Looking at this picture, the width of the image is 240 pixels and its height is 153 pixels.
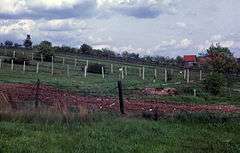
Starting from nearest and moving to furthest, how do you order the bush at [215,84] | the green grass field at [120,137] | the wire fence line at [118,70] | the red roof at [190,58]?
the green grass field at [120,137], the bush at [215,84], the wire fence line at [118,70], the red roof at [190,58]

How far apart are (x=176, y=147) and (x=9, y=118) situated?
20.7ft

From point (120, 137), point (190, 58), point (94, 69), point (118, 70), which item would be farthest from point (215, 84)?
point (190, 58)

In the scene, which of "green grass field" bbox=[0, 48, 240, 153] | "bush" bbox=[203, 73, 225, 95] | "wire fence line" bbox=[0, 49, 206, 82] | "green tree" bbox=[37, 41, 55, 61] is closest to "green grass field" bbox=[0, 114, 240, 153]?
"green grass field" bbox=[0, 48, 240, 153]

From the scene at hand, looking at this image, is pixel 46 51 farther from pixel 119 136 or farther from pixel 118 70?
pixel 119 136

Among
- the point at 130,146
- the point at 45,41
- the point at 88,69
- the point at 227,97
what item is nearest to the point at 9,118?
the point at 130,146

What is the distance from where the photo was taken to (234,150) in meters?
14.0

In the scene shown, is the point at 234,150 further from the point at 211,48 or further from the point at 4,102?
the point at 211,48

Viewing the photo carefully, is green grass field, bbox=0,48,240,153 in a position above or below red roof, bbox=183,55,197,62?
below

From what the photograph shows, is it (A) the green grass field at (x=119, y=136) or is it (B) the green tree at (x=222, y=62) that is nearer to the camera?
(A) the green grass field at (x=119, y=136)

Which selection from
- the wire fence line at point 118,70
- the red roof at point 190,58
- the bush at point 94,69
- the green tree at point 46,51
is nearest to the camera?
the wire fence line at point 118,70

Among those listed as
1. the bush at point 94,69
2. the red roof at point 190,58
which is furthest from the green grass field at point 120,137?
the red roof at point 190,58

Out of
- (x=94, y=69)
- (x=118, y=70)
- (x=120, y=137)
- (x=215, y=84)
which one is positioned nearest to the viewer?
(x=120, y=137)

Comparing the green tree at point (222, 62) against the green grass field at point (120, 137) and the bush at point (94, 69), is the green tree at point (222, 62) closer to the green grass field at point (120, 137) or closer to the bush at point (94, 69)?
the bush at point (94, 69)

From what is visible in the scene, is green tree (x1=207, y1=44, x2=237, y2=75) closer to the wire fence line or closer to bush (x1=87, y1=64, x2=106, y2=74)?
the wire fence line
